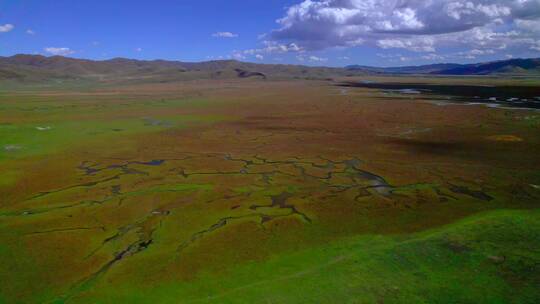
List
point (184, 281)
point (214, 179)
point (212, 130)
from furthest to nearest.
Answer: point (212, 130)
point (214, 179)
point (184, 281)

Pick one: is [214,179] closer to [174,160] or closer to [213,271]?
[174,160]

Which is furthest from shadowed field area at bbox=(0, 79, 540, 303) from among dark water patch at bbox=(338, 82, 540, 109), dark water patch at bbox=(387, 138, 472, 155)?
dark water patch at bbox=(338, 82, 540, 109)

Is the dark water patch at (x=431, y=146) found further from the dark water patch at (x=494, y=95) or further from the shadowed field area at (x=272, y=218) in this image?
the dark water patch at (x=494, y=95)

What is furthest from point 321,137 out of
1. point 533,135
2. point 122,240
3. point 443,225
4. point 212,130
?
point 122,240

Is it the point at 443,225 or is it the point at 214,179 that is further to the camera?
the point at 214,179

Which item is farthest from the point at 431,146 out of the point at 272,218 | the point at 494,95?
the point at 494,95

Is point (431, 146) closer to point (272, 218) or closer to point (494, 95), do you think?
point (272, 218)

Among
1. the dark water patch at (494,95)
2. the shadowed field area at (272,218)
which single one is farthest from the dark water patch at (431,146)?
the dark water patch at (494,95)

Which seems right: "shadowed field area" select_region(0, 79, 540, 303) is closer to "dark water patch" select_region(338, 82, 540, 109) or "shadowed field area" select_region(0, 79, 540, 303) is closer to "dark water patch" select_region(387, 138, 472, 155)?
"dark water patch" select_region(387, 138, 472, 155)
